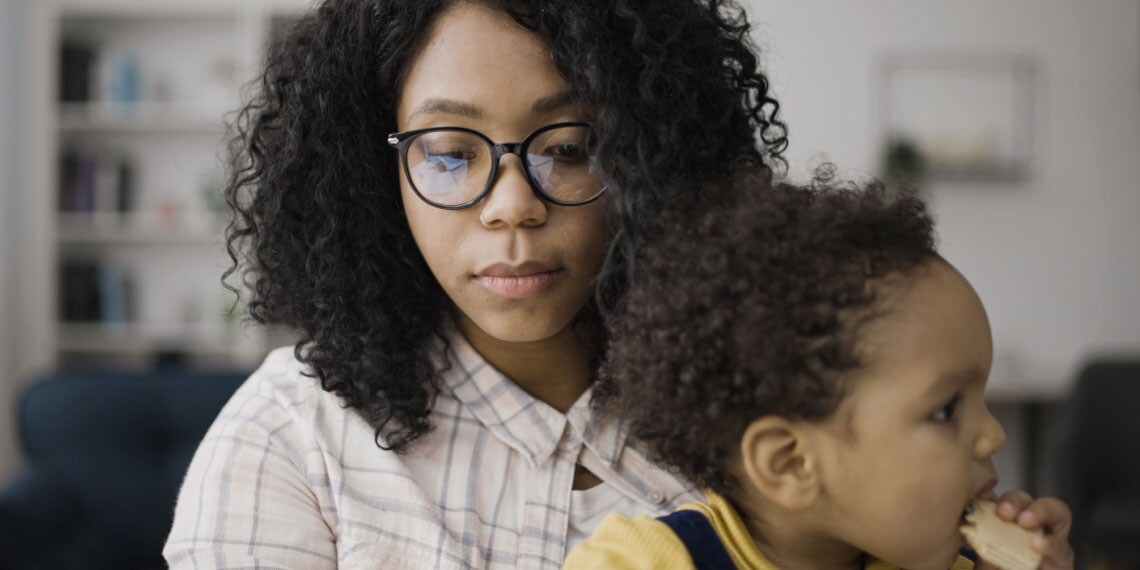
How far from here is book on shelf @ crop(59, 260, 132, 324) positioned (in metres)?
4.74

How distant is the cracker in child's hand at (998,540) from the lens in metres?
0.97

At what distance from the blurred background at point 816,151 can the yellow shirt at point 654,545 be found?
3673mm

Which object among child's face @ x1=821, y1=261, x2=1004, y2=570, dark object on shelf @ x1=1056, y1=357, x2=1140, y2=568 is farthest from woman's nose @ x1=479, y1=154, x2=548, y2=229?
dark object on shelf @ x1=1056, y1=357, x2=1140, y2=568

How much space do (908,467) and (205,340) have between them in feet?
13.9

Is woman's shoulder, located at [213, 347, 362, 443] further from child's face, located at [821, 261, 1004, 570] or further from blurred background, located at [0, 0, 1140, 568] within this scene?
blurred background, located at [0, 0, 1140, 568]

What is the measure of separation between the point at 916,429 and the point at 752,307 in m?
0.18

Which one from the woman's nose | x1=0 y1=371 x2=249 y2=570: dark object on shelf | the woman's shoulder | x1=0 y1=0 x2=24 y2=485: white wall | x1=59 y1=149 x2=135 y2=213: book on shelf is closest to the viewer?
the woman's nose

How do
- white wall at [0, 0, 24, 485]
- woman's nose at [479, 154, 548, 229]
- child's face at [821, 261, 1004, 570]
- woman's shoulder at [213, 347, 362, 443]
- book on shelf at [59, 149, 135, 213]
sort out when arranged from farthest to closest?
book on shelf at [59, 149, 135, 213]
white wall at [0, 0, 24, 485]
woman's shoulder at [213, 347, 362, 443]
woman's nose at [479, 154, 548, 229]
child's face at [821, 261, 1004, 570]

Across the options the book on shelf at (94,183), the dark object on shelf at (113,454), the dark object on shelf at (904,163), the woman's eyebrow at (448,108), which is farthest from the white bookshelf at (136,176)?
the woman's eyebrow at (448,108)

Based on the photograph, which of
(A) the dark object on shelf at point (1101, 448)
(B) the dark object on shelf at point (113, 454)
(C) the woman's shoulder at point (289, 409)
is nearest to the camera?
(C) the woman's shoulder at point (289, 409)

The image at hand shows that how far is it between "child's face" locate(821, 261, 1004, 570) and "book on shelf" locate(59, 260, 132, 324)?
14.4 feet

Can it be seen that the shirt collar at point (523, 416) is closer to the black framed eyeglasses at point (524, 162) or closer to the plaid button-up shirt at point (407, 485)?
the plaid button-up shirt at point (407, 485)

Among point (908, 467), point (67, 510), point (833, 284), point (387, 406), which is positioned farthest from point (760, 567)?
point (67, 510)

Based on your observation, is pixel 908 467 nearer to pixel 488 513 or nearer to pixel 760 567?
pixel 760 567
